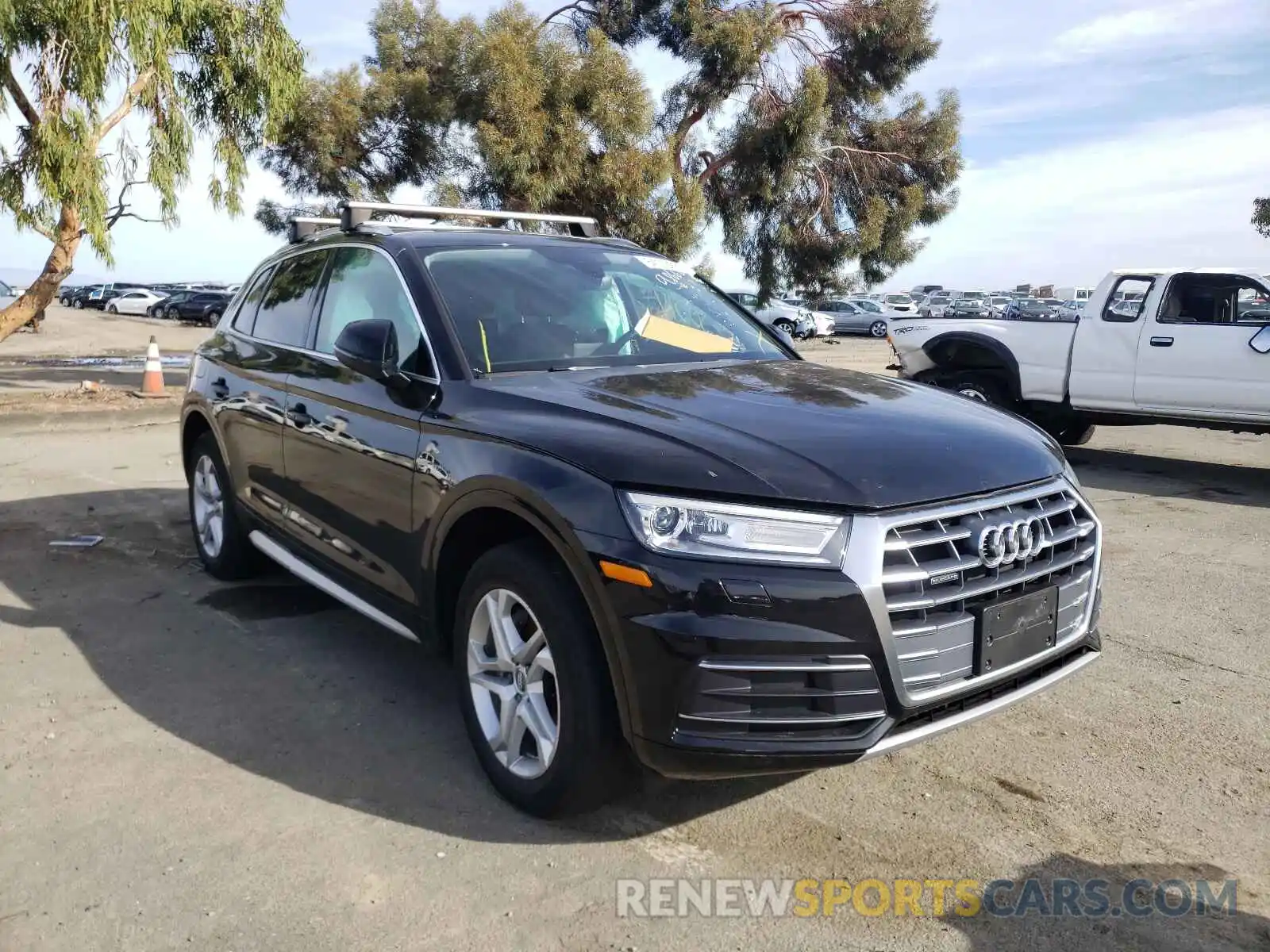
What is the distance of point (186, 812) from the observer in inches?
129

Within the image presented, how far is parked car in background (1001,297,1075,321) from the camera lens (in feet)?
34.2

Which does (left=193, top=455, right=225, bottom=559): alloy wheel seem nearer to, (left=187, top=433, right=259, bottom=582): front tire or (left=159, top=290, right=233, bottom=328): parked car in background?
(left=187, top=433, right=259, bottom=582): front tire

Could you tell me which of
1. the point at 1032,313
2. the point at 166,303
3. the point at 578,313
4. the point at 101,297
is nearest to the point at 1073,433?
the point at 1032,313

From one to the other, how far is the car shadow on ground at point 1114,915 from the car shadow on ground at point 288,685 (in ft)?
2.84

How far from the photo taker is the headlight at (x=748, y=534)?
2699 millimetres

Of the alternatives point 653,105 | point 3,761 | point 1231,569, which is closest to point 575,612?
point 3,761

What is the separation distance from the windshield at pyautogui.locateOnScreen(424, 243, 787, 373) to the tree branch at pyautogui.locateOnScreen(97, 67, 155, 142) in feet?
34.2

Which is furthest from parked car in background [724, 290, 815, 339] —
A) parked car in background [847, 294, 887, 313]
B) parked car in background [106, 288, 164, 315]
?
parked car in background [106, 288, 164, 315]

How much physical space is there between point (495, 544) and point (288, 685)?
1454mm

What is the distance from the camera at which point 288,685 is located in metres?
4.31

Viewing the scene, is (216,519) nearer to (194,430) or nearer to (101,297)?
(194,430)

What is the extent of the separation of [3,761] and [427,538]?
1.65 meters

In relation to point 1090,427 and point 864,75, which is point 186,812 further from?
point 864,75

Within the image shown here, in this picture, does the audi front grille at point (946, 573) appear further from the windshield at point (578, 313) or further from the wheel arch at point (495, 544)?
the windshield at point (578, 313)
